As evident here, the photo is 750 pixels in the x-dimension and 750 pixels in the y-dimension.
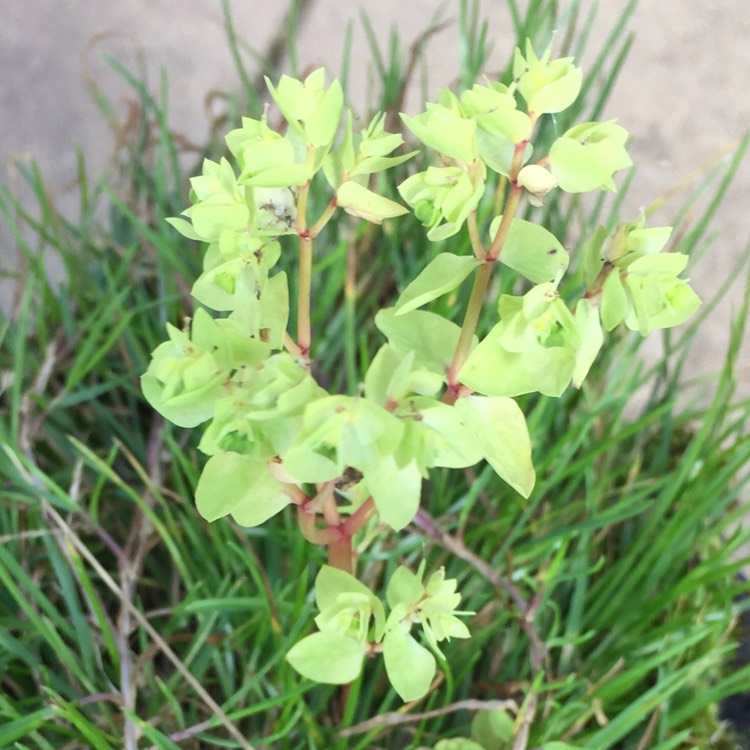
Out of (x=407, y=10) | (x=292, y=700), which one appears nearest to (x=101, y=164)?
(x=407, y=10)

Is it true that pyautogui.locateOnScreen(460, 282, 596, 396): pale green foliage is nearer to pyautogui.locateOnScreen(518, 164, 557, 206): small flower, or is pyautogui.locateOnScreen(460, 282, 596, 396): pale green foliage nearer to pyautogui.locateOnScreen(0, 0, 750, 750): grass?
pyautogui.locateOnScreen(518, 164, 557, 206): small flower

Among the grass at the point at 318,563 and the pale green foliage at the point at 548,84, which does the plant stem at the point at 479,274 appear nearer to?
the pale green foliage at the point at 548,84

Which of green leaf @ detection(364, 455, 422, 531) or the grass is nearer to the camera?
green leaf @ detection(364, 455, 422, 531)

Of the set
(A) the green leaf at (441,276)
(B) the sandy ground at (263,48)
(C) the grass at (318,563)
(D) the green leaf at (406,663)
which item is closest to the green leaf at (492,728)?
(C) the grass at (318,563)

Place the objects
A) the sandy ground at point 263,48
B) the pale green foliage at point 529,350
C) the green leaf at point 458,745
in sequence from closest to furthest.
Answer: the pale green foliage at point 529,350
the green leaf at point 458,745
the sandy ground at point 263,48

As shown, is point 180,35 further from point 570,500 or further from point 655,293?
point 655,293

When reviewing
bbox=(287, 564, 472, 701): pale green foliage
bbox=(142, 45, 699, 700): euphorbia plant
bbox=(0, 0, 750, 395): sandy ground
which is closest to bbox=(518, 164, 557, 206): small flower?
bbox=(142, 45, 699, 700): euphorbia plant
